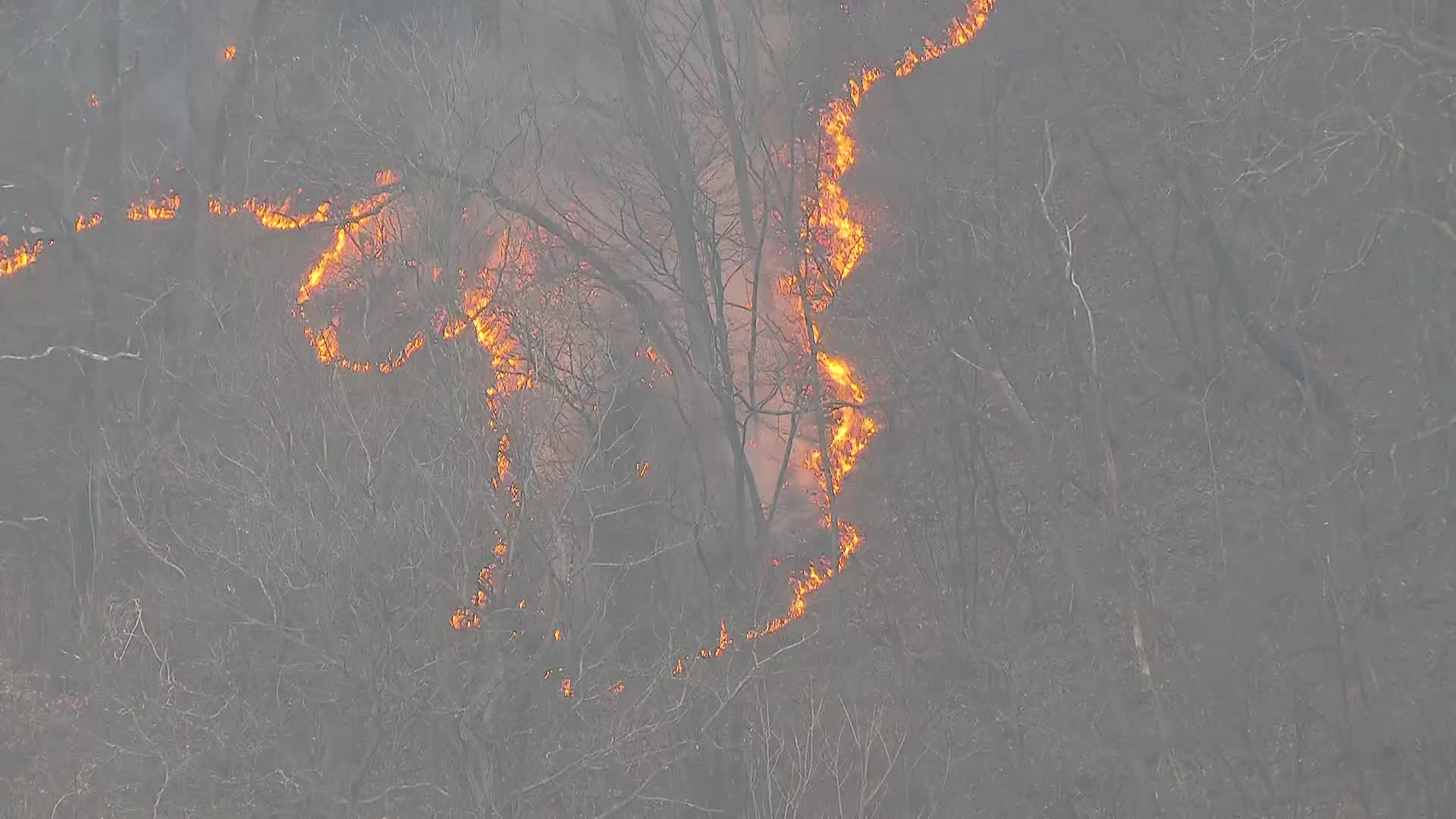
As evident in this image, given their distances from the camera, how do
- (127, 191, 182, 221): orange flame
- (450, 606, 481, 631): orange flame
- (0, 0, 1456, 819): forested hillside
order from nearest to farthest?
(450, 606, 481, 631): orange flame, (0, 0, 1456, 819): forested hillside, (127, 191, 182, 221): orange flame

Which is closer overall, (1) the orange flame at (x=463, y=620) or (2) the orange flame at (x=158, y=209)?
(1) the orange flame at (x=463, y=620)

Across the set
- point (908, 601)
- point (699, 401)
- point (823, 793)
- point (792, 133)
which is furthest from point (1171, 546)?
point (792, 133)

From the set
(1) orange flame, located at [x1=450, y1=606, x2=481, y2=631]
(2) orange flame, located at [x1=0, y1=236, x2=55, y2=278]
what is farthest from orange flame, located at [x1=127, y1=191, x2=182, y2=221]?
(1) orange flame, located at [x1=450, y1=606, x2=481, y2=631]

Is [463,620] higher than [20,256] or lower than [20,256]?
lower

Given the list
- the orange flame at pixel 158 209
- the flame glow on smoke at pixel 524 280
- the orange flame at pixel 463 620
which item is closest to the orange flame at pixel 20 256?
the flame glow on smoke at pixel 524 280

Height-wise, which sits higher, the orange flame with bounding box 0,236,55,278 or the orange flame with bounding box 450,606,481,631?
the orange flame with bounding box 0,236,55,278

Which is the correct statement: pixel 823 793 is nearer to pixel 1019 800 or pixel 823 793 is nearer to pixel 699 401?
pixel 1019 800

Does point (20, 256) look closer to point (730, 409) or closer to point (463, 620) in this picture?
point (730, 409)

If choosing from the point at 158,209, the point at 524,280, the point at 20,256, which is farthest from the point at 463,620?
the point at 20,256

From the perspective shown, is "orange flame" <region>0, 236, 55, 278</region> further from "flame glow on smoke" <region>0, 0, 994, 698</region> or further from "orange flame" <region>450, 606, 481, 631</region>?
"orange flame" <region>450, 606, 481, 631</region>

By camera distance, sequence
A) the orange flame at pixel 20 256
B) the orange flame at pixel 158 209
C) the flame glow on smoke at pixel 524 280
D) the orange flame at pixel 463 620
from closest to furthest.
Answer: the orange flame at pixel 463 620, the flame glow on smoke at pixel 524 280, the orange flame at pixel 158 209, the orange flame at pixel 20 256

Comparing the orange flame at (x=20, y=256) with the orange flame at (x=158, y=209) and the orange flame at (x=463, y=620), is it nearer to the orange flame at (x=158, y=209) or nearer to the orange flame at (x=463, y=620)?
the orange flame at (x=158, y=209)

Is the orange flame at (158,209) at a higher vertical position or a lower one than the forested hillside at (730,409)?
higher
